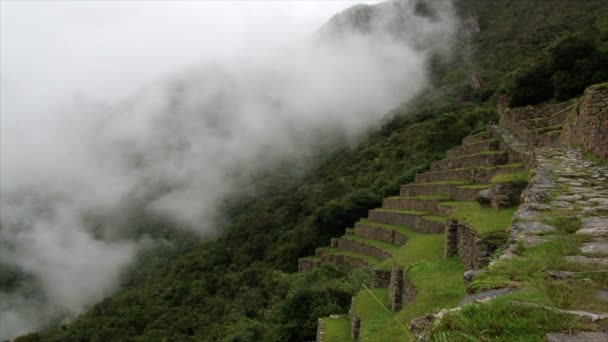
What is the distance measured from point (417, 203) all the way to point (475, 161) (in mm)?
2509

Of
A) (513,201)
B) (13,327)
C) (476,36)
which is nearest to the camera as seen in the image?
(513,201)

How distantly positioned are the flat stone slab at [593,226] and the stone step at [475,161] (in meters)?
10.4

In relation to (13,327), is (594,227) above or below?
above

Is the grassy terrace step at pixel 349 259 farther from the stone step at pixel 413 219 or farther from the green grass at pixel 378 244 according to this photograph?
the stone step at pixel 413 219

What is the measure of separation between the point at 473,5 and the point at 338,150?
4944 cm

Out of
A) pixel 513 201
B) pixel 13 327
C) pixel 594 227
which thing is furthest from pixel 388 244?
pixel 13 327

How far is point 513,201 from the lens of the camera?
7.35m

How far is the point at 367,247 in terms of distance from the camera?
53.5 ft

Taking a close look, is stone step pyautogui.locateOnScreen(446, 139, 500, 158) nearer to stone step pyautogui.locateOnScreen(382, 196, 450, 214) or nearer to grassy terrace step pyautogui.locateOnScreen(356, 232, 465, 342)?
stone step pyautogui.locateOnScreen(382, 196, 450, 214)

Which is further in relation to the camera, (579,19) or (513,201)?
(579,19)

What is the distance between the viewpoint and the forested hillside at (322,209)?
17906 millimetres

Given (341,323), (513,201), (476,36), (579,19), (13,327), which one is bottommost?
(13,327)

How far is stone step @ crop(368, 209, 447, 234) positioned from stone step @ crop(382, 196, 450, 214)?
261mm

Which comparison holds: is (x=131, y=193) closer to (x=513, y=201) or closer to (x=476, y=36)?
(x=476, y=36)
